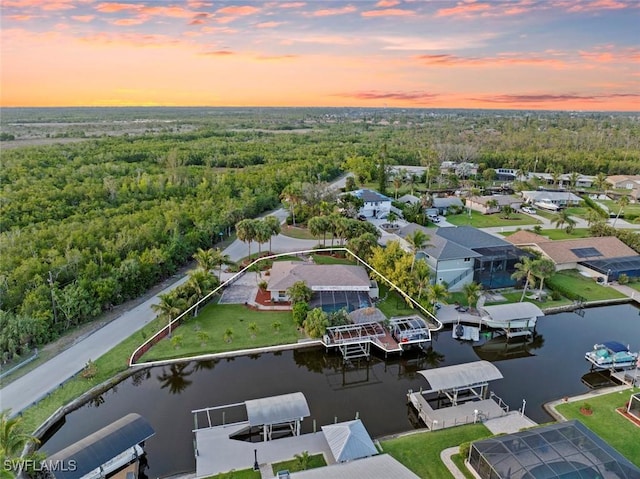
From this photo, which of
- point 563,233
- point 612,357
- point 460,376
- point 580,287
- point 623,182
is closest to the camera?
point 460,376

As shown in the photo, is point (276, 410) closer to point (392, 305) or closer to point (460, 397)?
point (460, 397)

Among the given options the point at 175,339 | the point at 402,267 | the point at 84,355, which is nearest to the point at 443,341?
the point at 402,267

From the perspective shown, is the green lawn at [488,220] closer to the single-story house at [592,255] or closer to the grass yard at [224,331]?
the single-story house at [592,255]

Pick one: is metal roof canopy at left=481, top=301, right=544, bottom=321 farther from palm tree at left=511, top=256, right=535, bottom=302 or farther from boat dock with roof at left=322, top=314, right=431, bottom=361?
boat dock with roof at left=322, top=314, right=431, bottom=361

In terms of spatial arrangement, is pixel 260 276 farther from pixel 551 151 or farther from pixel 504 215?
pixel 551 151

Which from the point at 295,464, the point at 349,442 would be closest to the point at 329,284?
the point at 349,442
